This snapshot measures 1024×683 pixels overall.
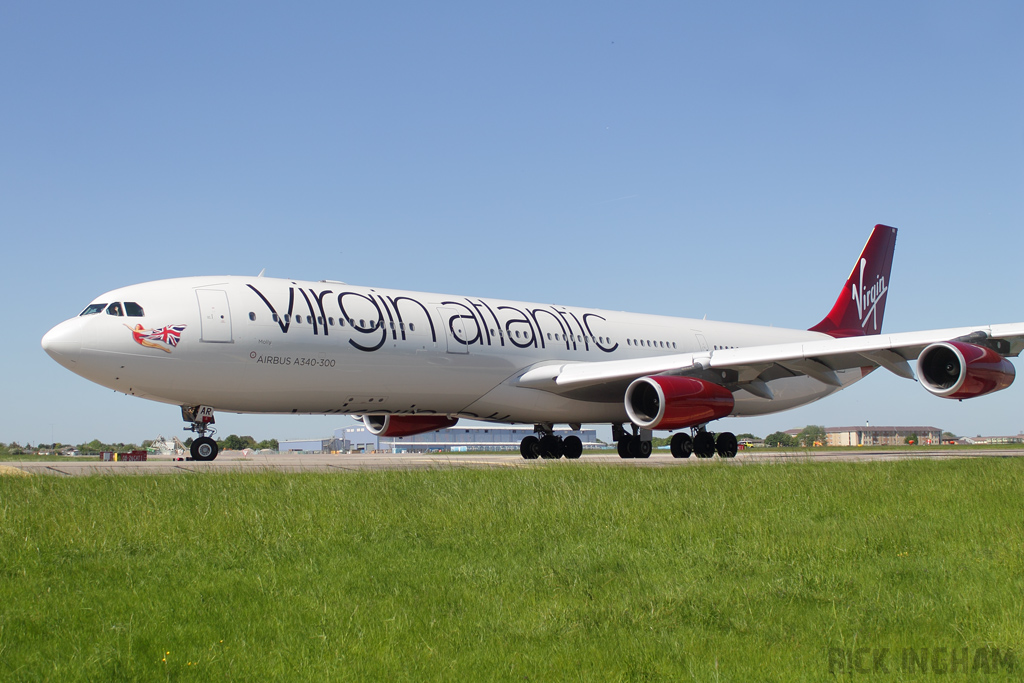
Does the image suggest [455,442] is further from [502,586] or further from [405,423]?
[502,586]

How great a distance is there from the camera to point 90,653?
454 centimetres

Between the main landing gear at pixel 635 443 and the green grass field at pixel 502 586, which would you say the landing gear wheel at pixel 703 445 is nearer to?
the main landing gear at pixel 635 443

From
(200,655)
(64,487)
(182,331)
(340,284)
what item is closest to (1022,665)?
(200,655)

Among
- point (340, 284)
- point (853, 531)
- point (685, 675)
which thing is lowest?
point (685, 675)

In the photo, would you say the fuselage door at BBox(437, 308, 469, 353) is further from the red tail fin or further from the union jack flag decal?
the red tail fin

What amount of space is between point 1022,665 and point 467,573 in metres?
3.41

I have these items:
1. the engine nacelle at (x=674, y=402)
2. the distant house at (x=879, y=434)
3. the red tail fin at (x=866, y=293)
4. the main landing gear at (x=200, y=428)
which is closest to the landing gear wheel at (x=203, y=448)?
the main landing gear at (x=200, y=428)

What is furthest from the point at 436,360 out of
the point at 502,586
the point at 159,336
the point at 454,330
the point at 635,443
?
the point at 502,586

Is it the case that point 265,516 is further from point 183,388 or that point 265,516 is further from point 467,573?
point 183,388

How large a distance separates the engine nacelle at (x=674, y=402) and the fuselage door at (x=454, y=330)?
4.06 meters

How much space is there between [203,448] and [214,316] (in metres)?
3.10

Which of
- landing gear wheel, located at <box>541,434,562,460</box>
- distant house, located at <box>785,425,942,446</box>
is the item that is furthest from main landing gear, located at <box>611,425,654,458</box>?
distant house, located at <box>785,425,942,446</box>

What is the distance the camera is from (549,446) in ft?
79.9

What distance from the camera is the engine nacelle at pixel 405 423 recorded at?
22188mm
